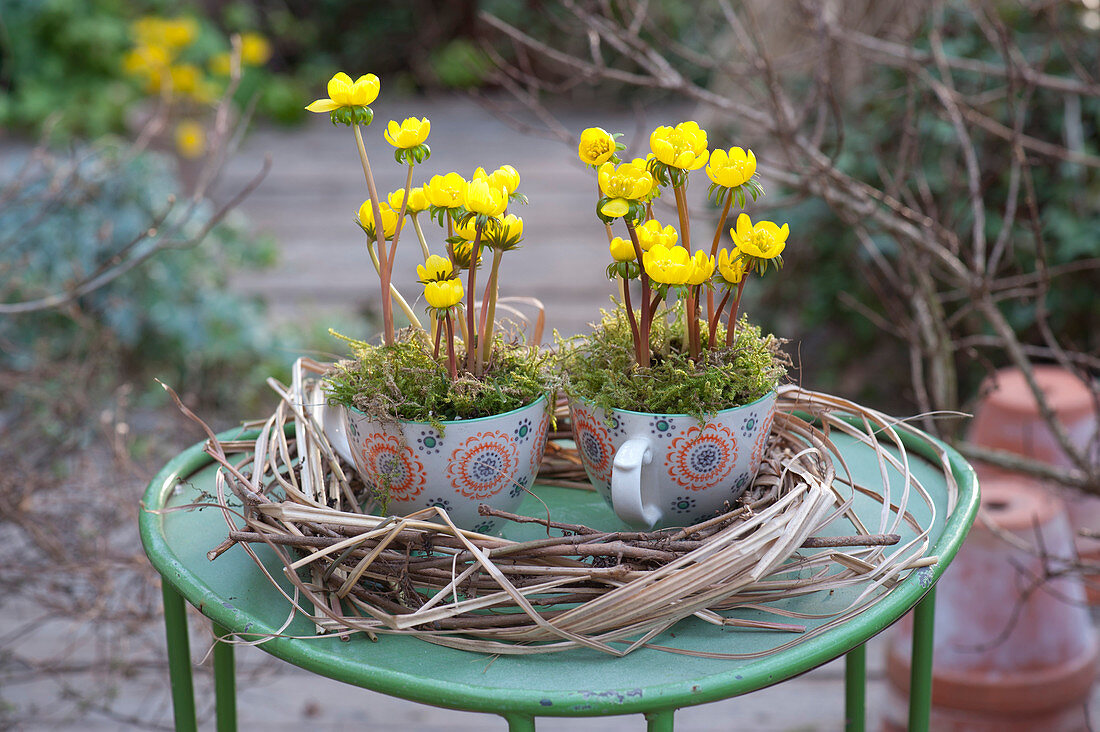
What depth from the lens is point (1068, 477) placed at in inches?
48.3

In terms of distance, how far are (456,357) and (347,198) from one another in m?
3.68

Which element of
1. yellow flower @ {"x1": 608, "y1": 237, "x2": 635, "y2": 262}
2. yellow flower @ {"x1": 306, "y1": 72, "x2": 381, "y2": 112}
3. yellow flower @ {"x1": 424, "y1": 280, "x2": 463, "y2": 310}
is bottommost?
yellow flower @ {"x1": 424, "y1": 280, "x2": 463, "y2": 310}

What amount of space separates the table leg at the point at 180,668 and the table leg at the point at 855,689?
2.14 feet

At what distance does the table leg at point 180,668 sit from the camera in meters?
0.88

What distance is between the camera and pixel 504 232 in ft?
2.29

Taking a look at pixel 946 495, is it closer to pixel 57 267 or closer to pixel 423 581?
pixel 423 581

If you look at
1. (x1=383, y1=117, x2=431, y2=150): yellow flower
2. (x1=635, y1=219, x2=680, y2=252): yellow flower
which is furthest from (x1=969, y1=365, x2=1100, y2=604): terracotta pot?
(x1=383, y1=117, x2=431, y2=150): yellow flower

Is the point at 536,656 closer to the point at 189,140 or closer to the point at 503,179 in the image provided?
the point at 503,179

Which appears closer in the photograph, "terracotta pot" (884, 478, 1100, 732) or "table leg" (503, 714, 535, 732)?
"table leg" (503, 714, 535, 732)

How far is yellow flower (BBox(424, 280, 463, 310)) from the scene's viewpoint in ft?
2.27

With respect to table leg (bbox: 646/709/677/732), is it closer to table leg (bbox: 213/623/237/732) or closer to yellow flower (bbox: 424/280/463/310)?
yellow flower (bbox: 424/280/463/310)

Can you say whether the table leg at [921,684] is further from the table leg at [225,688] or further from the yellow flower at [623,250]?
the table leg at [225,688]

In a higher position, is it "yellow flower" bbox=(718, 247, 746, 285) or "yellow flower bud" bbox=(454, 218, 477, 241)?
"yellow flower bud" bbox=(454, 218, 477, 241)

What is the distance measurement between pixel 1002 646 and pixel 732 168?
953mm
